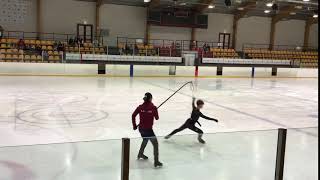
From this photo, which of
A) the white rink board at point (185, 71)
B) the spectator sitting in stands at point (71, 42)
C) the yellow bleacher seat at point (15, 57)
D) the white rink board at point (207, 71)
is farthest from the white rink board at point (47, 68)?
the white rink board at point (207, 71)

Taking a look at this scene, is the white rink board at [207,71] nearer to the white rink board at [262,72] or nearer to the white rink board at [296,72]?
the white rink board at [262,72]

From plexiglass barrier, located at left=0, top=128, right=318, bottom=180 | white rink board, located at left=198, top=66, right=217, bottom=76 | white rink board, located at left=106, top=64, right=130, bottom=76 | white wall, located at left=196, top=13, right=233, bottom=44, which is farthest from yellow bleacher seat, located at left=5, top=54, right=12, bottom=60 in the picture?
plexiglass barrier, located at left=0, top=128, right=318, bottom=180

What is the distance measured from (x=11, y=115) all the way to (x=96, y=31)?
16.4 metres

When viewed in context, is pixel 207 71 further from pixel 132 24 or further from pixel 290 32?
pixel 290 32

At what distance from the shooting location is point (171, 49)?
78.6 feet

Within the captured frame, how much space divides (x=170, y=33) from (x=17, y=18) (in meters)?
10.6

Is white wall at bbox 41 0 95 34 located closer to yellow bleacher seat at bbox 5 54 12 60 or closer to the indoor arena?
the indoor arena

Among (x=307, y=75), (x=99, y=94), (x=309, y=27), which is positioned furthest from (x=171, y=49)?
(x=309, y=27)

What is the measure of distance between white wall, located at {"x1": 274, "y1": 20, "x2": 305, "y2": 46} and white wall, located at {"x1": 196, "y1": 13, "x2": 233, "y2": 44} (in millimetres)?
4798

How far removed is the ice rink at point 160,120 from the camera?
3.71 m

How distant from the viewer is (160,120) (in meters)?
8.62

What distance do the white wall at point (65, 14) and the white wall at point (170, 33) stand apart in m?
4.57

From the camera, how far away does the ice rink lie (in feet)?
12.2

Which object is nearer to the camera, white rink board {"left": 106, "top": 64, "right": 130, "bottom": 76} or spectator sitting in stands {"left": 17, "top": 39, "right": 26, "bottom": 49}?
white rink board {"left": 106, "top": 64, "right": 130, "bottom": 76}
